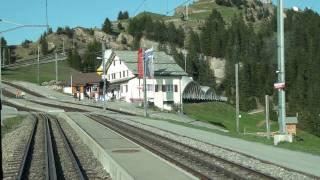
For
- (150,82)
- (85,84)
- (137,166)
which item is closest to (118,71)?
(150,82)

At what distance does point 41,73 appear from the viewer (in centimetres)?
16950

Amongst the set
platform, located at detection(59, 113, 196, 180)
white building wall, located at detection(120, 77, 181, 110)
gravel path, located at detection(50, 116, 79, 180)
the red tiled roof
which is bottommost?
gravel path, located at detection(50, 116, 79, 180)

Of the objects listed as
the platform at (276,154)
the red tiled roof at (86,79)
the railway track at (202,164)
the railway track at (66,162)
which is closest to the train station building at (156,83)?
the red tiled roof at (86,79)

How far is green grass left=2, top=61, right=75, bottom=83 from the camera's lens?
153m

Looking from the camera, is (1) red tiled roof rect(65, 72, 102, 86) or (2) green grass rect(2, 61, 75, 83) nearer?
(1) red tiled roof rect(65, 72, 102, 86)

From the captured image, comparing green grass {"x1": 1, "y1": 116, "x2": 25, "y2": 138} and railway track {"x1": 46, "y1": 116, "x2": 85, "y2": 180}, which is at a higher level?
railway track {"x1": 46, "y1": 116, "x2": 85, "y2": 180}

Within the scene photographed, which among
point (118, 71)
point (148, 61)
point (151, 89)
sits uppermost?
point (118, 71)

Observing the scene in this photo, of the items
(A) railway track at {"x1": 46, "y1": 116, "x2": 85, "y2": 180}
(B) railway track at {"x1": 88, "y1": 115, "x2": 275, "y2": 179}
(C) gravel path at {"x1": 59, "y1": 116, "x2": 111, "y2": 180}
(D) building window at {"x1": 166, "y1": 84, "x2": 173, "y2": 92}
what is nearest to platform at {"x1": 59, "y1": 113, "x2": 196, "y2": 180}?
(C) gravel path at {"x1": 59, "y1": 116, "x2": 111, "y2": 180}

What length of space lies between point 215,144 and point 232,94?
423 feet

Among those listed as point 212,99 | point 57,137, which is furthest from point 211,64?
point 57,137

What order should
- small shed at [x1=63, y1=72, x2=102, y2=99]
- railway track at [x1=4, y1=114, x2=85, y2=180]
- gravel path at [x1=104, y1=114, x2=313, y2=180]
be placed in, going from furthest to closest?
small shed at [x1=63, y1=72, x2=102, y2=99], railway track at [x1=4, y1=114, x2=85, y2=180], gravel path at [x1=104, y1=114, x2=313, y2=180]

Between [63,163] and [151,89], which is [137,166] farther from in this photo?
[151,89]

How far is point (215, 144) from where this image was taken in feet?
98.6

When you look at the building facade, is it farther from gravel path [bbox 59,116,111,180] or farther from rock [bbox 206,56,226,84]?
gravel path [bbox 59,116,111,180]
